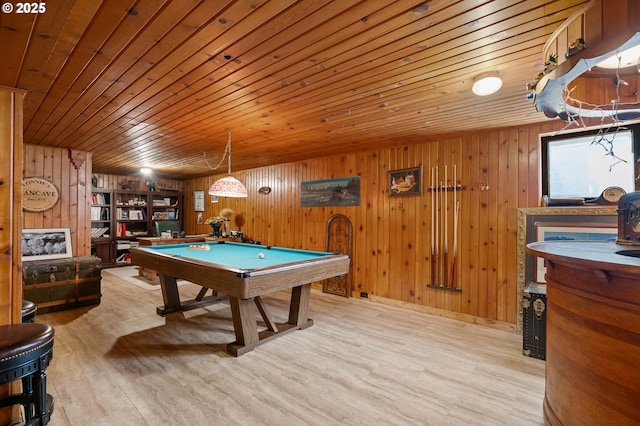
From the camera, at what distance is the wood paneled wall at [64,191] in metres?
4.11

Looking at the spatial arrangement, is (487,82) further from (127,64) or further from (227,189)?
(227,189)

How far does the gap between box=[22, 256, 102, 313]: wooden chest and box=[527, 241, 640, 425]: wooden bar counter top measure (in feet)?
16.3

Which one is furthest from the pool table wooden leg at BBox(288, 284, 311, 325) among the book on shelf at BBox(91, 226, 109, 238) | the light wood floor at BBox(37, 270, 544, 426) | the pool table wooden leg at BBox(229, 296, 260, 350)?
the book on shelf at BBox(91, 226, 109, 238)

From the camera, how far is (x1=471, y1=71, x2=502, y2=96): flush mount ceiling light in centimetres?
204

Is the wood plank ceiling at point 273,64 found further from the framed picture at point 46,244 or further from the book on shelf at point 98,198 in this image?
the book on shelf at point 98,198

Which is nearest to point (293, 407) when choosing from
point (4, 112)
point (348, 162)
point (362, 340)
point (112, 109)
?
point (362, 340)

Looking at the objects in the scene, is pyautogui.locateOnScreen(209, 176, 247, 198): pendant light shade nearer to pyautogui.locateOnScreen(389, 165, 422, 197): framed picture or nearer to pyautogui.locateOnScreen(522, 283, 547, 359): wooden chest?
pyautogui.locateOnScreen(389, 165, 422, 197): framed picture

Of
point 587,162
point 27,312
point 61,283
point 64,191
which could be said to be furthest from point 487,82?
point 64,191

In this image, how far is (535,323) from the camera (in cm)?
263

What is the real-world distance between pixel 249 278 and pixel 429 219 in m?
2.58

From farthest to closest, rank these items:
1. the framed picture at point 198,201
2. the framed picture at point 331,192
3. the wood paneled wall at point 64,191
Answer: the framed picture at point 198,201 → the framed picture at point 331,192 → the wood paneled wall at point 64,191

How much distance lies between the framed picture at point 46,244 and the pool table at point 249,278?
1.30m

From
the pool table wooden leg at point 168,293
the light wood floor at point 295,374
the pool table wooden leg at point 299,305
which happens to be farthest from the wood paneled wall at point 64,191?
the pool table wooden leg at point 299,305

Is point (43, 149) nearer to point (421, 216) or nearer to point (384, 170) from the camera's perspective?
point (384, 170)
